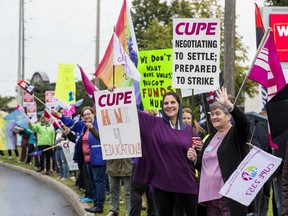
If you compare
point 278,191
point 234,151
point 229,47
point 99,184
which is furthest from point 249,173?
point 229,47

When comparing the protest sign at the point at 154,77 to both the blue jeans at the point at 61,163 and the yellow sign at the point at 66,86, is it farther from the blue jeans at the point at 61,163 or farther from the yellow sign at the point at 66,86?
the blue jeans at the point at 61,163

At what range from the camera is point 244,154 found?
6.09 m

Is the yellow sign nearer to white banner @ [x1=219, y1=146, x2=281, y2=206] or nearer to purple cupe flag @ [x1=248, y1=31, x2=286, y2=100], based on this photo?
purple cupe flag @ [x1=248, y1=31, x2=286, y2=100]

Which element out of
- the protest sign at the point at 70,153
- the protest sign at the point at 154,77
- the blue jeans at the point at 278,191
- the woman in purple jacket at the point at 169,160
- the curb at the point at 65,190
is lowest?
the curb at the point at 65,190

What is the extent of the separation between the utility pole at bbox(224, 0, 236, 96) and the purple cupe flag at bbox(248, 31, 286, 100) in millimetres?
4290

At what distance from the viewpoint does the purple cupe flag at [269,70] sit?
7.12 m

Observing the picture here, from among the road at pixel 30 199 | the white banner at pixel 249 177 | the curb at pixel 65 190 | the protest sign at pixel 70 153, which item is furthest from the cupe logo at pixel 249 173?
the protest sign at pixel 70 153

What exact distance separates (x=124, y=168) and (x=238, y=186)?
4063 mm

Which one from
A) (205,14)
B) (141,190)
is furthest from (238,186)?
(205,14)

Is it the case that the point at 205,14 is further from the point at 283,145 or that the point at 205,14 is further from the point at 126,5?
the point at 283,145

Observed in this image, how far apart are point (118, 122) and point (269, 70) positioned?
177 cm

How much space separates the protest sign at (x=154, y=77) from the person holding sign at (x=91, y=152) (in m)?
0.92

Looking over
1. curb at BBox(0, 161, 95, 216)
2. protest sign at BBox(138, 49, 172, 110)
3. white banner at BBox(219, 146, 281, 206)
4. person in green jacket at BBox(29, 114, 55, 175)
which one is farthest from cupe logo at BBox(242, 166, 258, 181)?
person in green jacket at BBox(29, 114, 55, 175)

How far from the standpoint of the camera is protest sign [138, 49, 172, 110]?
10406mm
